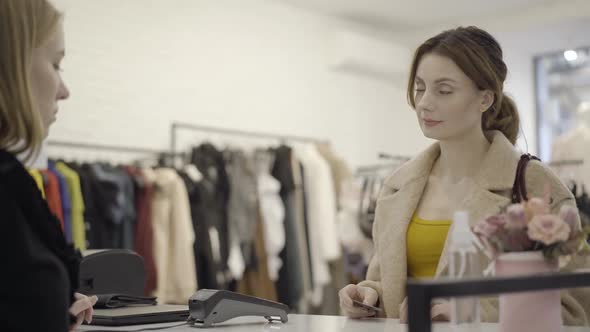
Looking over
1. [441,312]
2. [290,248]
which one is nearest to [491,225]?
[441,312]

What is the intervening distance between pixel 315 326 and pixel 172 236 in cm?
345

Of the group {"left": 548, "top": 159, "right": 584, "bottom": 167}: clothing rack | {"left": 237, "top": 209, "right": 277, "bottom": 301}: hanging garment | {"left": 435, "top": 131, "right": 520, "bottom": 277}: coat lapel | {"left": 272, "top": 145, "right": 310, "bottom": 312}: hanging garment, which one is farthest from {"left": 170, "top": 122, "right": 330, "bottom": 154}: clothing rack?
{"left": 435, "top": 131, "right": 520, "bottom": 277}: coat lapel

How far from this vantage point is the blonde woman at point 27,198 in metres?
1.20

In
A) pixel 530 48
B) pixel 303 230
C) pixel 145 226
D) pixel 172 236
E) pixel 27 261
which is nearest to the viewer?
pixel 27 261

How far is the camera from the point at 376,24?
8117 mm

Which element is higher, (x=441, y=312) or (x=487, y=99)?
(x=487, y=99)

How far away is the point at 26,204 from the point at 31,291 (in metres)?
0.15

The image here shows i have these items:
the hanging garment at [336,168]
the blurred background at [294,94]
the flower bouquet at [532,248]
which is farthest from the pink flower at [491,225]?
the hanging garment at [336,168]

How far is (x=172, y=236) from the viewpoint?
521 centimetres

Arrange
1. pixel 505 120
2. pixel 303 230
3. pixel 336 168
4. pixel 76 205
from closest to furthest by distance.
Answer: pixel 505 120, pixel 76 205, pixel 303 230, pixel 336 168

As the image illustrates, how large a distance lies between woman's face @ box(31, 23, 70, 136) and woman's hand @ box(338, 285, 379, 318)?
1064 mm

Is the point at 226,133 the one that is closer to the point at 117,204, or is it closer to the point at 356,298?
the point at 117,204

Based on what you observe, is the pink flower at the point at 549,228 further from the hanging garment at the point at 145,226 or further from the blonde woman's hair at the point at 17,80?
the hanging garment at the point at 145,226

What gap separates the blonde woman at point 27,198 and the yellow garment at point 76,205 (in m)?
3.40
